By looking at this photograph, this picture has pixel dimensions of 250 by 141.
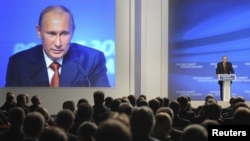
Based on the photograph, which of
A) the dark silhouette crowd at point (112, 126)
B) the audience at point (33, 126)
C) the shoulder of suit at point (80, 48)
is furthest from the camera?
the shoulder of suit at point (80, 48)

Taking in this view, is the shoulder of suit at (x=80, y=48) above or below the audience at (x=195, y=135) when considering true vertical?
above

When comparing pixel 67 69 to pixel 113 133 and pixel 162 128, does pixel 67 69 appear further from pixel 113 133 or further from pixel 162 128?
pixel 113 133

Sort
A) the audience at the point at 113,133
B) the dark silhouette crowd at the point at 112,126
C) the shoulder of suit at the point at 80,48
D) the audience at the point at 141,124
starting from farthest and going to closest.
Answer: the shoulder of suit at the point at 80,48, the audience at the point at 141,124, the dark silhouette crowd at the point at 112,126, the audience at the point at 113,133

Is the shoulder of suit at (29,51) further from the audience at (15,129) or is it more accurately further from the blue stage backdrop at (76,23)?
the audience at (15,129)

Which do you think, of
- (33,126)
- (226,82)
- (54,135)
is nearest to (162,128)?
(33,126)

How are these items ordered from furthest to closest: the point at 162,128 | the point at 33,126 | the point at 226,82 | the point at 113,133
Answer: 1. the point at 226,82
2. the point at 162,128
3. the point at 33,126
4. the point at 113,133

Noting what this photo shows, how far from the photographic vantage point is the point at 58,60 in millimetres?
11805

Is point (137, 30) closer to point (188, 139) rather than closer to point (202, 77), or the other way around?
point (202, 77)

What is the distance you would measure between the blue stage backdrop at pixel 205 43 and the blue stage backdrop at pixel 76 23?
1.86 m

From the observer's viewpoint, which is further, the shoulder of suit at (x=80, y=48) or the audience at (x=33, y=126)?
the shoulder of suit at (x=80, y=48)

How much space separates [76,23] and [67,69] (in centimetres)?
117

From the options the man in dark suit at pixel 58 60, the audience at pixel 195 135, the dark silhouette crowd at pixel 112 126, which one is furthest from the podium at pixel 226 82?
the audience at pixel 195 135

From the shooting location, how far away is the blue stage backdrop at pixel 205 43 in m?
12.8

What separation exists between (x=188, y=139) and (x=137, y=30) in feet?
33.7
